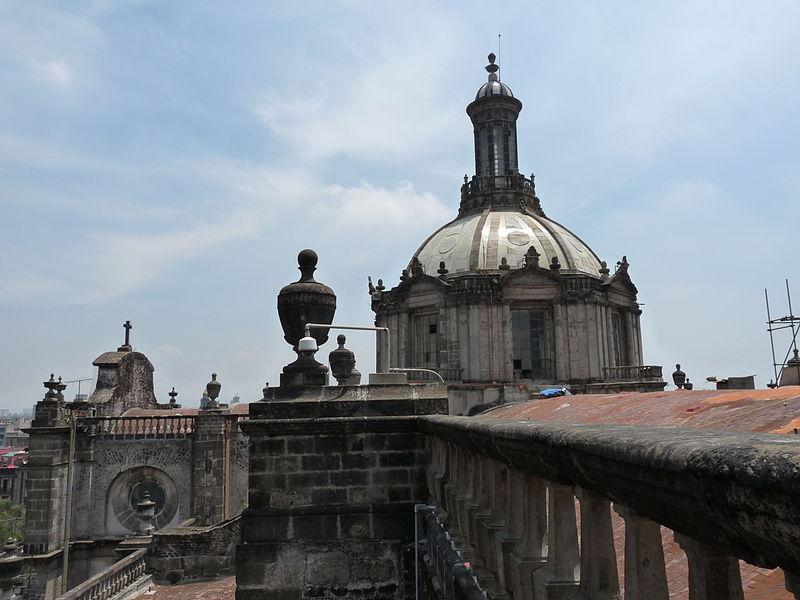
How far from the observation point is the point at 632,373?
27062mm

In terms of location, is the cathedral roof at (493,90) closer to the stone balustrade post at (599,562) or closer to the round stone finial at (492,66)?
the round stone finial at (492,66)

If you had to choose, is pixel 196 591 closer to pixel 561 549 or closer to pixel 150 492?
pixel 150 492

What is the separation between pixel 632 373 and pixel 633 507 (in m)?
27.0

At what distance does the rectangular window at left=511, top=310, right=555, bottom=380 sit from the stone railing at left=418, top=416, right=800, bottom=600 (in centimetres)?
2302

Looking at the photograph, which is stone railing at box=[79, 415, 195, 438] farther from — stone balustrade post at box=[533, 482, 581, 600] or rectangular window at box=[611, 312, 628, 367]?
stone balustrade post at box=[533, 482, 581, 600]

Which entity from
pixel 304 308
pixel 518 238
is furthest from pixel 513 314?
pixel 304 308

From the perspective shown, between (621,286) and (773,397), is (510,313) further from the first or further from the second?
(773,397)

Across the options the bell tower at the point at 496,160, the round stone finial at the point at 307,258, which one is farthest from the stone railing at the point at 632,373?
the round stone finial at the point at 307,258

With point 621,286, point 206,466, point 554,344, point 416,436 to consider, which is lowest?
point 206,466

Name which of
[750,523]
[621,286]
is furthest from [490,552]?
[621,286]

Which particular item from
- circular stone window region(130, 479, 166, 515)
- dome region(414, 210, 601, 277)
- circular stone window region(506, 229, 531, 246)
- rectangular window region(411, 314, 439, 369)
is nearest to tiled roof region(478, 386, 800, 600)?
rectangular window region(411, 314, 439, 369)

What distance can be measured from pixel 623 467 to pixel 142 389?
3165cm

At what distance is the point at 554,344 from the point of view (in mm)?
26609

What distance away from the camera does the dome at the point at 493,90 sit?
32309 mm
